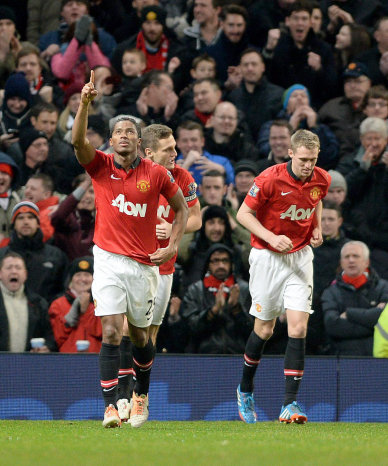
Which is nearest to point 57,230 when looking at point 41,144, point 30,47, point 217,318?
point 41,144

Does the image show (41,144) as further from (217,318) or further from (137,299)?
(137,299)

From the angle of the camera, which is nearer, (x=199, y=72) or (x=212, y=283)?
(x=212, y=283)

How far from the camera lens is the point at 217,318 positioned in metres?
11.4

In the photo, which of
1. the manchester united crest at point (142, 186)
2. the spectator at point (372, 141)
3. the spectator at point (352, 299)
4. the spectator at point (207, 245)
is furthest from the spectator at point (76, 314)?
the spectator at point (372, 141)

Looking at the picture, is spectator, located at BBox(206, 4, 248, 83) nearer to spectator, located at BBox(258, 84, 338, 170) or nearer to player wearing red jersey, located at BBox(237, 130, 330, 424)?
spectator, located at BBox(258, 84, 338, 170)

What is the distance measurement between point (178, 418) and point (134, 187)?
3.26m

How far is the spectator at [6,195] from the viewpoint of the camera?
42.8ft

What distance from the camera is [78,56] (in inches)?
620

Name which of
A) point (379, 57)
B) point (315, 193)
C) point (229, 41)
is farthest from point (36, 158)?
point (315, 193)

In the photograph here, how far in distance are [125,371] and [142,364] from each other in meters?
0.46

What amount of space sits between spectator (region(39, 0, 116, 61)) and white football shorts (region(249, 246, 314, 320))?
7.03 meters

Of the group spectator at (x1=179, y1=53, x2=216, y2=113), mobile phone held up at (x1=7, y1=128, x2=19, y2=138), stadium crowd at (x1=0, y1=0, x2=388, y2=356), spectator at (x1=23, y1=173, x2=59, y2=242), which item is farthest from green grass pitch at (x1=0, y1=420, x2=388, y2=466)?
spectator at (x1=179, y1=53, x2=216, y2=113)

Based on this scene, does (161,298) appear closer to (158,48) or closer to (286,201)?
(286,201)

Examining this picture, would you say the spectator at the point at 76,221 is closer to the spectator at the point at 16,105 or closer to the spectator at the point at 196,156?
the spectator at the point at 196,156
